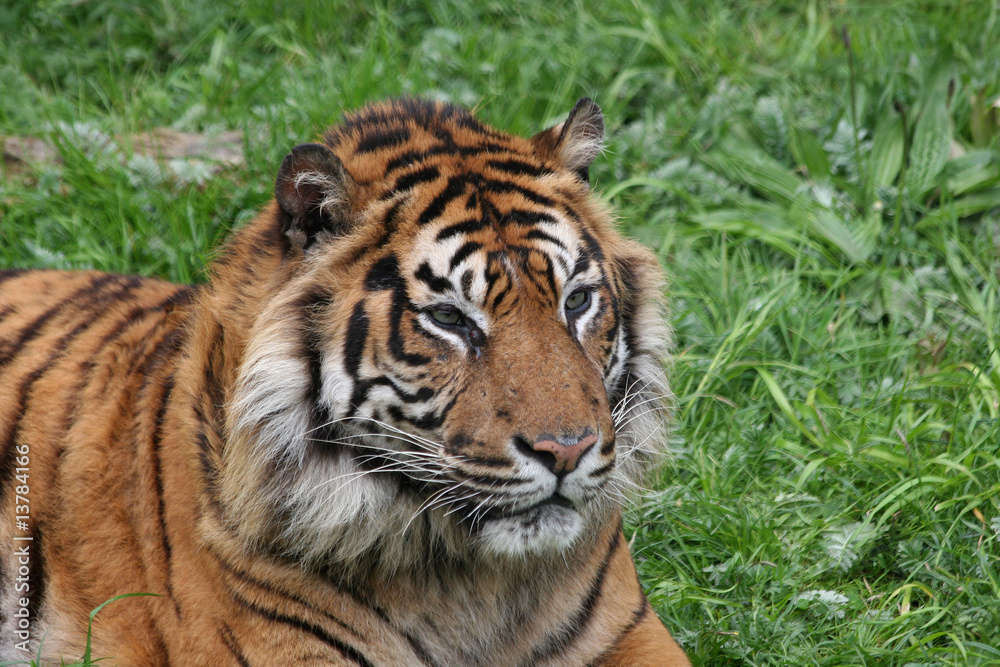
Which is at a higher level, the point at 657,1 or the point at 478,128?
the point at 657,1

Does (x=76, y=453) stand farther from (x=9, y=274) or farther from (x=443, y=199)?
(x=443, y=199)

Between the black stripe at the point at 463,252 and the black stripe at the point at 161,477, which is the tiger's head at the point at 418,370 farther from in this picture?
the black stripe at the point at 161,477

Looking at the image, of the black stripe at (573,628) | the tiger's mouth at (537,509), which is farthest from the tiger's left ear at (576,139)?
the black stripe at (573,628)

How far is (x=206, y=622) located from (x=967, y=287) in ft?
11.1

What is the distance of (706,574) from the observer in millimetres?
3211

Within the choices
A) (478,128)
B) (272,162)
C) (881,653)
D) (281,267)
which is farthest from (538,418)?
(272,162)

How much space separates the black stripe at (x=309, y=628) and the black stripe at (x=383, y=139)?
1.17 metres

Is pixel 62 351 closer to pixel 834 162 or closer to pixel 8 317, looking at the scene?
pixel 8 317

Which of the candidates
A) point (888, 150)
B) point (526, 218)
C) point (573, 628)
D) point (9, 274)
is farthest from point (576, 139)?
point (888, 150)

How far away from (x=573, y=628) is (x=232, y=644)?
2.89 ft

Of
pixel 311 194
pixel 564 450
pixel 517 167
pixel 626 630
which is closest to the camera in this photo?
pixel 564 450

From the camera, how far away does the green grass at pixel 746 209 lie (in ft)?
10.4

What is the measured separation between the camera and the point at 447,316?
2.35 meters

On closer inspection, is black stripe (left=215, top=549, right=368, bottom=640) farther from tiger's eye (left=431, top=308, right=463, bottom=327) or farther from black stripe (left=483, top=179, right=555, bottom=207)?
black stripe (left=483, top=179, right=555, bottom=207)
